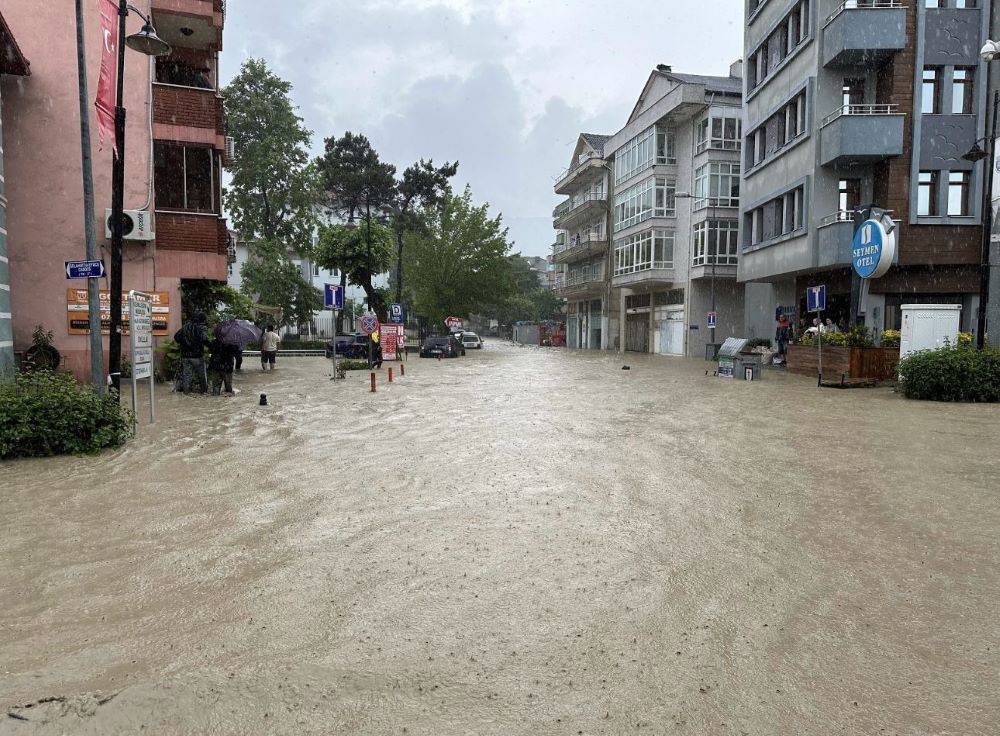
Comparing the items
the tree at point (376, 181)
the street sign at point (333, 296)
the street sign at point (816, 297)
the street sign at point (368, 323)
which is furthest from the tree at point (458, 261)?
the street sign at point (816, 297)

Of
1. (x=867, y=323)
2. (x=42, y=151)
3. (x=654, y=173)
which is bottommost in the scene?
(x=867, y=323)

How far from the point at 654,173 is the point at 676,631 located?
143ft

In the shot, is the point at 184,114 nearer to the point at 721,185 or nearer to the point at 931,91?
the point at 931,91

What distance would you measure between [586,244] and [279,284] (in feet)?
82.2

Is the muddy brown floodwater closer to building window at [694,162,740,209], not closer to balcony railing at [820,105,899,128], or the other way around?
balcony railing at [820,105,899,128]

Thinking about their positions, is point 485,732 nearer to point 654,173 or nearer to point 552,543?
point 552,543

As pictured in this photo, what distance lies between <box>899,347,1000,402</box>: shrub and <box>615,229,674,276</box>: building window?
95.3 ft

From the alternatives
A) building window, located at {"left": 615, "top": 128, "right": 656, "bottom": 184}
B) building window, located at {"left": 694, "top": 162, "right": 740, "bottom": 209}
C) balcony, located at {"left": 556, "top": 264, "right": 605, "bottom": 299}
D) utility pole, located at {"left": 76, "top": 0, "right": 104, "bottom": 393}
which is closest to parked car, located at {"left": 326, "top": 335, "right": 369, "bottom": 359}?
building window, located at {"left": 694, "top": 162, "right": 740, "bottom": 209}

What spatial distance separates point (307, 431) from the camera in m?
11.6

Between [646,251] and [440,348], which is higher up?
[646,251]

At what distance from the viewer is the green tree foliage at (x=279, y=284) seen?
42.8 meters

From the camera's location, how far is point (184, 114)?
64.5 feet

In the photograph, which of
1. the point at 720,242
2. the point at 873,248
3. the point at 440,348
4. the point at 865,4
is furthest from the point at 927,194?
the point at 440,348

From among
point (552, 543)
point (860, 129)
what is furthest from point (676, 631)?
point (860, 129)
